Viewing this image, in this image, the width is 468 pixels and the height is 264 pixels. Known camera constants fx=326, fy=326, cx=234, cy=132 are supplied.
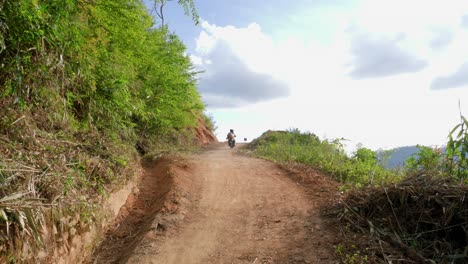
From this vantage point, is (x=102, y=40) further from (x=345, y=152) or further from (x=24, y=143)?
(x=345, y=152)

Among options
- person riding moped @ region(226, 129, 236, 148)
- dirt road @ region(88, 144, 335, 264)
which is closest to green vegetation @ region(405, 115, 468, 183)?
dirt road @ region(88, 144, 335, 264)

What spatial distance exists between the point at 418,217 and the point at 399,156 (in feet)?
14.1

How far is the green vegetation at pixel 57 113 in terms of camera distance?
3.83 m

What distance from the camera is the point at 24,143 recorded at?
4.66 m

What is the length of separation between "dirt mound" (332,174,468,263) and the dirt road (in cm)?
78

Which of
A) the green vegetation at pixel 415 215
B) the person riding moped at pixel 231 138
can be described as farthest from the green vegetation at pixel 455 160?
the person riding moped at pixel 231 138

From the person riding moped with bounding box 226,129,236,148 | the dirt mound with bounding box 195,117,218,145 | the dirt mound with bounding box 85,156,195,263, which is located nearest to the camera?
the dirt mound with bounding box 85,156,195,263

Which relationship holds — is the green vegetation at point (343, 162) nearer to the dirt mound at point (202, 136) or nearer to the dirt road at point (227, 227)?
the dirt road at point (227, 227)

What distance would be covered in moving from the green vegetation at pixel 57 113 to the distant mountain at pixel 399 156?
6.14 m

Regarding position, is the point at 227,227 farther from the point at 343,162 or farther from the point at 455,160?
the point at 343,162

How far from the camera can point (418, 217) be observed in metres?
4.96

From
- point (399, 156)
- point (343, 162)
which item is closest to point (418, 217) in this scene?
point (399, 156)

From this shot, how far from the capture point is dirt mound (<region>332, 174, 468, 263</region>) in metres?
4.47

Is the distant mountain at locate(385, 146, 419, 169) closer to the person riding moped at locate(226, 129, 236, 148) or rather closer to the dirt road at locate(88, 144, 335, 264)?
the dirt road at locate(88, 144, 335, 264)
